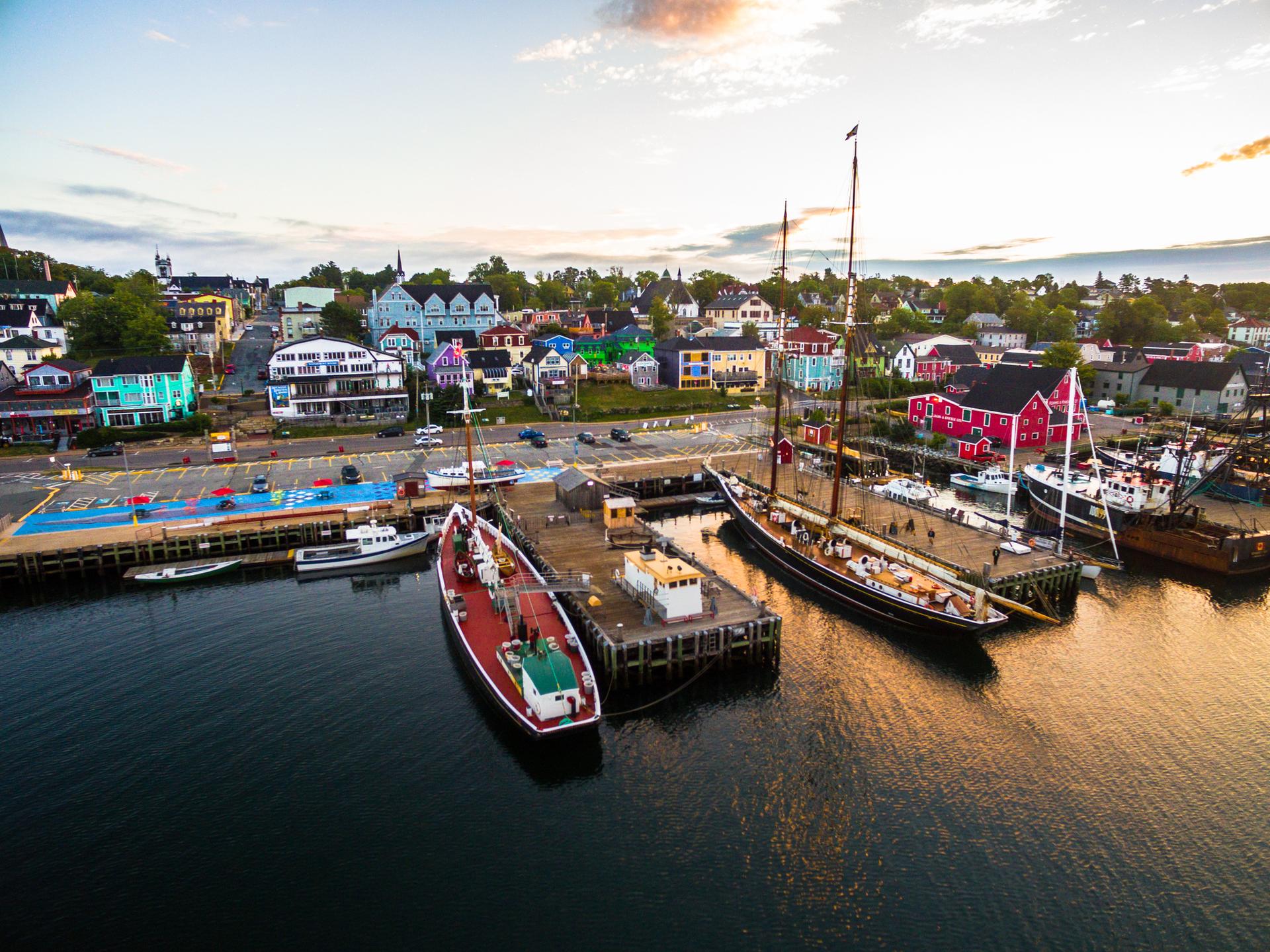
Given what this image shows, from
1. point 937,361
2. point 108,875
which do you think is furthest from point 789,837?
point 937,361

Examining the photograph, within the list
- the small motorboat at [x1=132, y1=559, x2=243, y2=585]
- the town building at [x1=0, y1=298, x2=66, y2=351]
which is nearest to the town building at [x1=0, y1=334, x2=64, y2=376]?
the town building at [x1=0, y1=298, x2=66, y2=351]

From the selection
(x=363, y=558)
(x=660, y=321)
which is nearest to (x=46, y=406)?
(x=363, y=558)

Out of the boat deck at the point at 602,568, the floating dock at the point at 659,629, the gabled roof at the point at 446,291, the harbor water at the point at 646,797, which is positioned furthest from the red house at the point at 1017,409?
the gabled roof at the point at 446,291

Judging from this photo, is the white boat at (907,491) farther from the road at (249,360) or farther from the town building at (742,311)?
the town building at (742,311)

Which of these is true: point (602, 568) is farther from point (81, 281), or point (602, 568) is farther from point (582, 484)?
point (81, 281)

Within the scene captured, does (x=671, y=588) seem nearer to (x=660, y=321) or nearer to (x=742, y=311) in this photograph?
(x=660, y=321)

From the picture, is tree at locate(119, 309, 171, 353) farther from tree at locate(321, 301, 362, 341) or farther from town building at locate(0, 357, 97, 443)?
town building at locate(0, 357, 97, 443)
